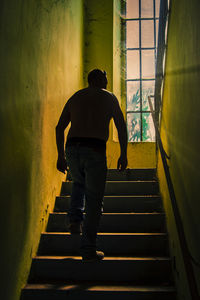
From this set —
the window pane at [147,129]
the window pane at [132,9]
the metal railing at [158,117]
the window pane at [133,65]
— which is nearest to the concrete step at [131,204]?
the metal railing at [158,117]

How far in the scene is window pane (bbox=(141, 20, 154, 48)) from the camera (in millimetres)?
6219

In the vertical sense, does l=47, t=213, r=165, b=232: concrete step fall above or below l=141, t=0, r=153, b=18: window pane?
below

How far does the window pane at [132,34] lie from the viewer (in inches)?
246

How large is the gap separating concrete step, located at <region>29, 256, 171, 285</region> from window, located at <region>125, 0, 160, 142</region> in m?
3.78

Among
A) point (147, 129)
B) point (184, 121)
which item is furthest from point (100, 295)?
point (147, 129)

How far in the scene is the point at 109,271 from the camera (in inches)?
88.8

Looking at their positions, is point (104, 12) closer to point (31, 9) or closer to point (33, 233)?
point (31, 9)

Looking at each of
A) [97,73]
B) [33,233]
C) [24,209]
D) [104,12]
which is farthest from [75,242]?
[104,12]

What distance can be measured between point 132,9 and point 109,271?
562 cm

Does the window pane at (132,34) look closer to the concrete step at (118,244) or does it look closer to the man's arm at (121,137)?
the man's arm at (121,137)

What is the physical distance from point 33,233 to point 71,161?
694 mm

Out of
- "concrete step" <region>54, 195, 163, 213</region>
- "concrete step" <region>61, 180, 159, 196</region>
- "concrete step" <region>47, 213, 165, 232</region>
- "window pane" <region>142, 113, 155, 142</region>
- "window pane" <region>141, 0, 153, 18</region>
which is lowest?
"concrete step" <region>47, 213, 165, 232</region>

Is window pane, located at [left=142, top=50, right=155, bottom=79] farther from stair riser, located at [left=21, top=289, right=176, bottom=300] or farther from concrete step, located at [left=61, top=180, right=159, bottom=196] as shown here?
stair riser, located at [left=21, top=289, right=176, bottom=300]

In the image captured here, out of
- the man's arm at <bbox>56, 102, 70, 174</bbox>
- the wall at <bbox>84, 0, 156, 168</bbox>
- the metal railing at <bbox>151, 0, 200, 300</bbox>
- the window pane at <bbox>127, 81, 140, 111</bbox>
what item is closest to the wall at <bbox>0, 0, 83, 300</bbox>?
the man's arm at <bbox>56, 102, 70, 174</bbox>
